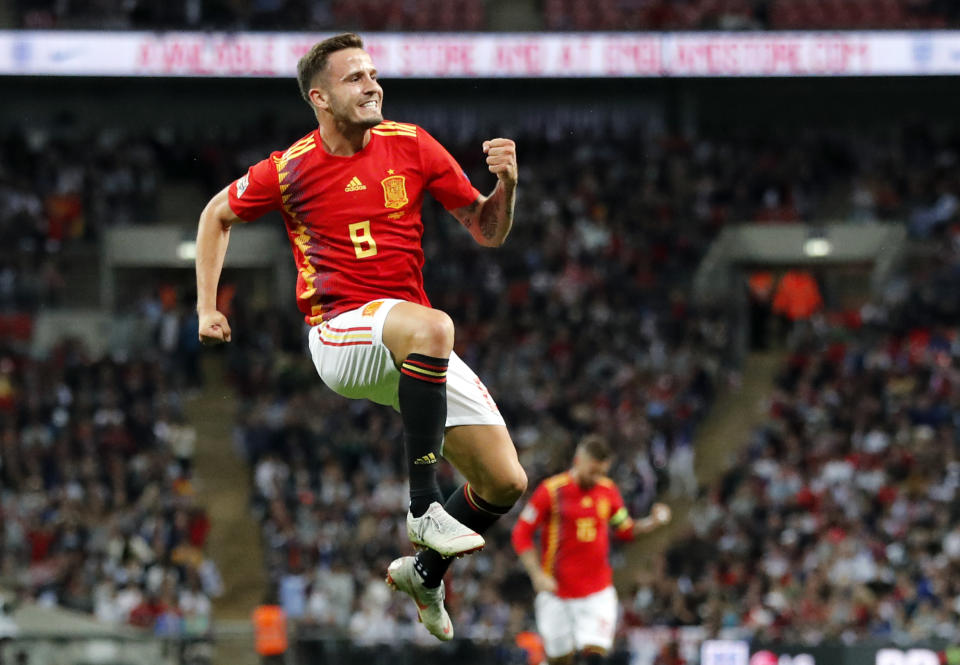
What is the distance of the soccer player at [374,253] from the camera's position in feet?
19.4

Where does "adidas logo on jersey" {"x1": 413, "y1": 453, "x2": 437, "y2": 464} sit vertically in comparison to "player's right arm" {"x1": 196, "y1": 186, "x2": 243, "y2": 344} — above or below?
below

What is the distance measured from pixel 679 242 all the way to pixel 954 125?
6512mm

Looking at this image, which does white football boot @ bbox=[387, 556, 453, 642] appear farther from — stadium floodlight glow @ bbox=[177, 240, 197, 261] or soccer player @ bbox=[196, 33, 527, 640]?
stadium floodlight glow @ bbox=[177, 240, 197, 261]

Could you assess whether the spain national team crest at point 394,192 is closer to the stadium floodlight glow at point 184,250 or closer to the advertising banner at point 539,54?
the advertising banner at point 539,54

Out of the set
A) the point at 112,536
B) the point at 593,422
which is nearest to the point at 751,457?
the point at 593,422

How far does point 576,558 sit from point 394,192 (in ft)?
19.6

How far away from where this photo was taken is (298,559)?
18.3 metres

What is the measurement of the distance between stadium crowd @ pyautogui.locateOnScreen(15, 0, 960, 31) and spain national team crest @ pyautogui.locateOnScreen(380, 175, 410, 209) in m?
18.6

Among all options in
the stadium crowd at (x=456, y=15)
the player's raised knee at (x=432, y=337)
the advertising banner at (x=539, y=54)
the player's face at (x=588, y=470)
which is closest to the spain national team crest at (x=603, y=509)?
the player's face at (x=588, y=470)

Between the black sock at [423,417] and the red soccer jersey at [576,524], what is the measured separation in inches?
222

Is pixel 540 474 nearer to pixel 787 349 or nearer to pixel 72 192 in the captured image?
pixel 787 349

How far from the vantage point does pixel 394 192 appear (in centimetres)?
613

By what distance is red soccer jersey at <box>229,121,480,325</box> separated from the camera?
609 centimetres

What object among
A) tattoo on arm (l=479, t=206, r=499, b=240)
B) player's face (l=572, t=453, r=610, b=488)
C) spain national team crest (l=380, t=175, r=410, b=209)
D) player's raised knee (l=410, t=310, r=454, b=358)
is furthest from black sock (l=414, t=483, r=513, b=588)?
player's face (l=572, t=453, r=610, b=488)
